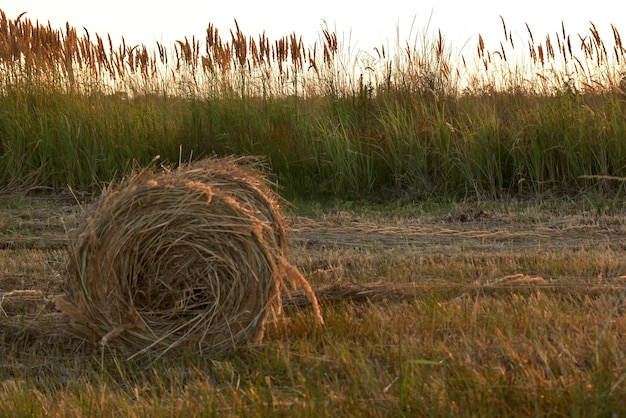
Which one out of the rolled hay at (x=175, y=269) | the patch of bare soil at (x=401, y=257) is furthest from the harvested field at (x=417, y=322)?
the rolled hay at (x=175, y=269)

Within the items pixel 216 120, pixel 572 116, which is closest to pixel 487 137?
pixel 572 116

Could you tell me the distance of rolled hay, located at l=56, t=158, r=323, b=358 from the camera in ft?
11.7

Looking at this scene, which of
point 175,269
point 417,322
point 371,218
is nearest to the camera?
point 175,269

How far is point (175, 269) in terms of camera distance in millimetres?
3633

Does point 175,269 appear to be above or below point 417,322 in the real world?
above

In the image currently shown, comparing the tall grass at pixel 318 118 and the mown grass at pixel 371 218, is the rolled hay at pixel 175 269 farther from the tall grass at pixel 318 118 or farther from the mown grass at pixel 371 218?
the tall grass at pixel 318 118

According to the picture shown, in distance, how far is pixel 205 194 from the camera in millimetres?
3598

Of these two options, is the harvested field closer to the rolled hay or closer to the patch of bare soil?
the patch of bare soil

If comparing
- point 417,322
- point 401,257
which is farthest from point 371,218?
point 417,322

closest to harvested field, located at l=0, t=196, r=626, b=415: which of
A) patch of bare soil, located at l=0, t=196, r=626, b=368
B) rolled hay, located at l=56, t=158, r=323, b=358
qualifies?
patch of bare soil, located at l=0, t=196, r=626, b=368

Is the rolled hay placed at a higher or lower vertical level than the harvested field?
higher

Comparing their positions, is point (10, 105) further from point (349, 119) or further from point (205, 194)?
point (205, 194)

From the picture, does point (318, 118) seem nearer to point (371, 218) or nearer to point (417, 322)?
point (371, 218)

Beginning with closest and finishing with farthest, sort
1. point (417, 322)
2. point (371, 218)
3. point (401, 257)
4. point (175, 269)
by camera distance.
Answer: point (175, 269) → point (417, 322) → point (401, 257) → point (371, 218)
